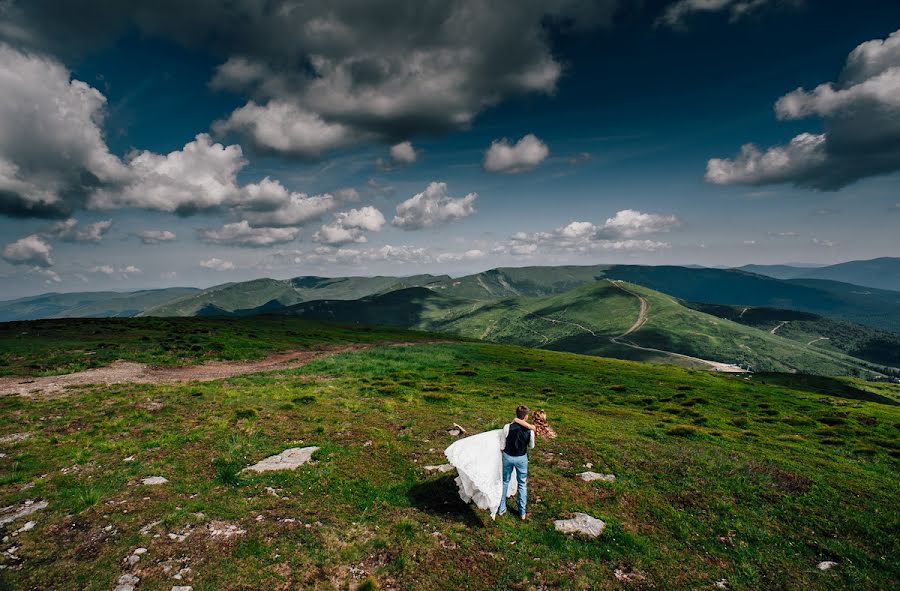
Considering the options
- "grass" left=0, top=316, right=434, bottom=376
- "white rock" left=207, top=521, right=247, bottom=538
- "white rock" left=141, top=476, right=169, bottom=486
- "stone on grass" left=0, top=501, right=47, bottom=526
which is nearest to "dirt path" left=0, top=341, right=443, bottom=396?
"grass" left=0, top=316, right=434, bottom=376

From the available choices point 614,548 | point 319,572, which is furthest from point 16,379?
point 614,548

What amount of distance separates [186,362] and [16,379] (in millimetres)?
15683

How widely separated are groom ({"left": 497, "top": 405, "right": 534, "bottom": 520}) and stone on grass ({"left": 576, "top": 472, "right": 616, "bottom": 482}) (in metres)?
5.36

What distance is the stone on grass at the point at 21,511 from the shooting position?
43.6 feet

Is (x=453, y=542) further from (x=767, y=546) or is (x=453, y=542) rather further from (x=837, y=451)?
(x=837, y=451)

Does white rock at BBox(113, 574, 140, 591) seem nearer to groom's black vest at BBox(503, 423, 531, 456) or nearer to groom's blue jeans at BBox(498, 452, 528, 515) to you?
groom's blue jeans at BBox(498, 452, 528, 515)

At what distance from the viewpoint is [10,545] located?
12047mm

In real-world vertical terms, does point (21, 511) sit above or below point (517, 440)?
below

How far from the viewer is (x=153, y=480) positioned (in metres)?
16.4

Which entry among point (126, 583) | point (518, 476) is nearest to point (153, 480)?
point (126, 583)

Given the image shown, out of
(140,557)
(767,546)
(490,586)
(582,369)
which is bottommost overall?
(582,369)

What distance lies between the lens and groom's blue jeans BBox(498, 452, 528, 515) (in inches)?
581

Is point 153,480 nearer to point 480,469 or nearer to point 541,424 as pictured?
point 480,469

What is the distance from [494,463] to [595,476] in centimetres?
761
